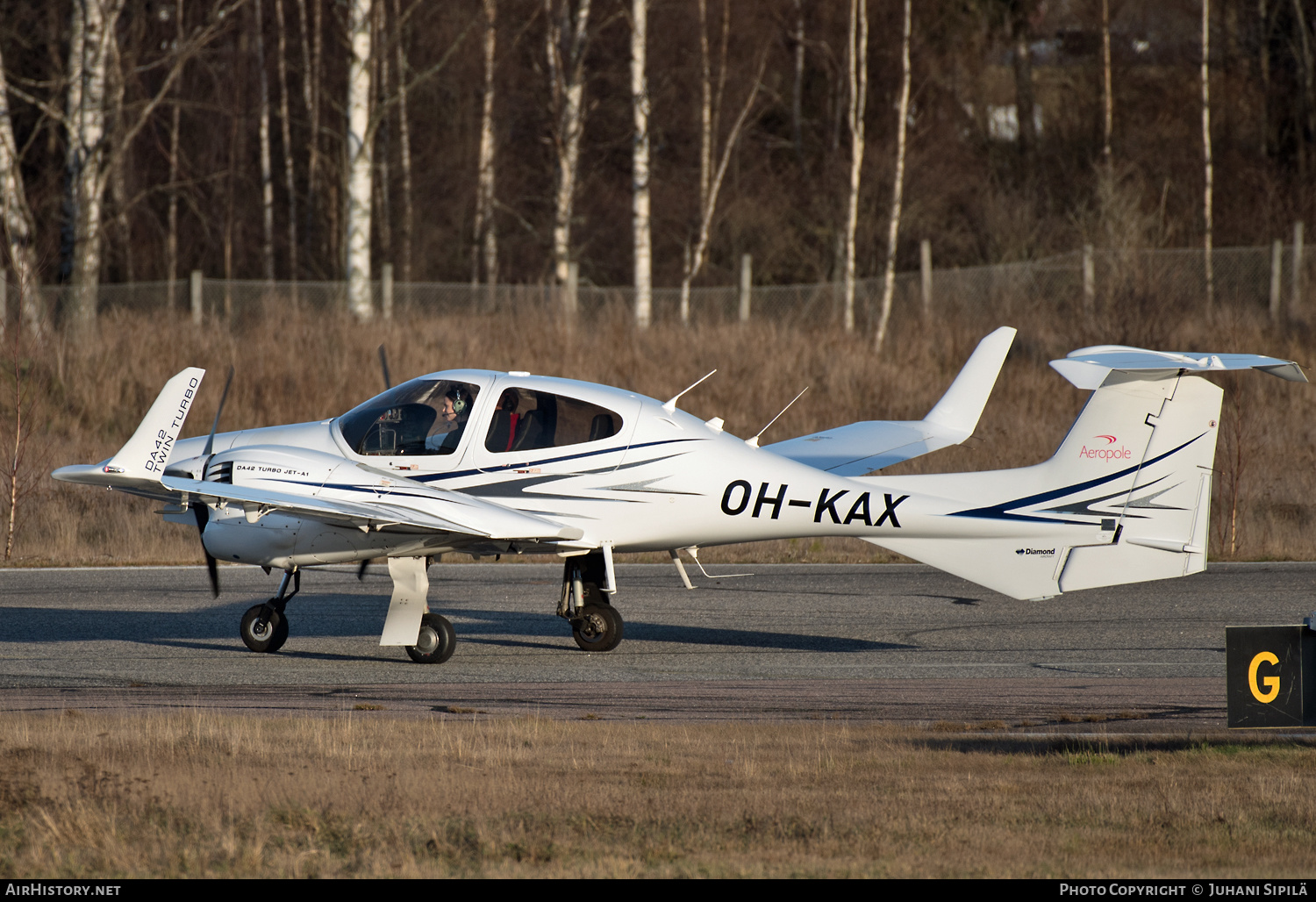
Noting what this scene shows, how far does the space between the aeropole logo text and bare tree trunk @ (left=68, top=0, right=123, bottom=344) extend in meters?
21.2

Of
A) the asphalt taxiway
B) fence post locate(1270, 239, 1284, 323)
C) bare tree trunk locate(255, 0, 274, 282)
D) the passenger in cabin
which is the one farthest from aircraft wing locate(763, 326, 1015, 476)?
bare tree trunk locate(255, 0, 274, 282)

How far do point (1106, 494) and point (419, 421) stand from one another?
590cm

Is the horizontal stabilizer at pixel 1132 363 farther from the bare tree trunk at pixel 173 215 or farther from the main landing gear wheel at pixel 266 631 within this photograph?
the bare tree trunk at pixel 173 215

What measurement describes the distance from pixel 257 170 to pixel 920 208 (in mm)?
22450

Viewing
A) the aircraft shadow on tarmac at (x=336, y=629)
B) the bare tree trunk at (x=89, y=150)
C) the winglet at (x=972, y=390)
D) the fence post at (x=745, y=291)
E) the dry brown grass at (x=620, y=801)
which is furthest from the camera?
the fence post at (x=745, y=291)

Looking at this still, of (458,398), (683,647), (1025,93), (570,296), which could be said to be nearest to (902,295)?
(570,296)

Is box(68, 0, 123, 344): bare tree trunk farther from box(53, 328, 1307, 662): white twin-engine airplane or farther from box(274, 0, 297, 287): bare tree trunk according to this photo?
box(53, 328, 1307, 662): white twin-engine airplane

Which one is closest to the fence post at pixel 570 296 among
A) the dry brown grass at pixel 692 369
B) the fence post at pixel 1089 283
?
the dry brown grass at pixel 692 369

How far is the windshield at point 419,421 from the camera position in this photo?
478 inches

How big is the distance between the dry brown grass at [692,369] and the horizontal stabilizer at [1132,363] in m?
13.2

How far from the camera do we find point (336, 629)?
13.9m

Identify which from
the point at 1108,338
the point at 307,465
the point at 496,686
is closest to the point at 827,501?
the point at 496,686

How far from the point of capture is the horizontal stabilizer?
10.7 m

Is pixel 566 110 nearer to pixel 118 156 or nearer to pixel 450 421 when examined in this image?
pixel 118 156
